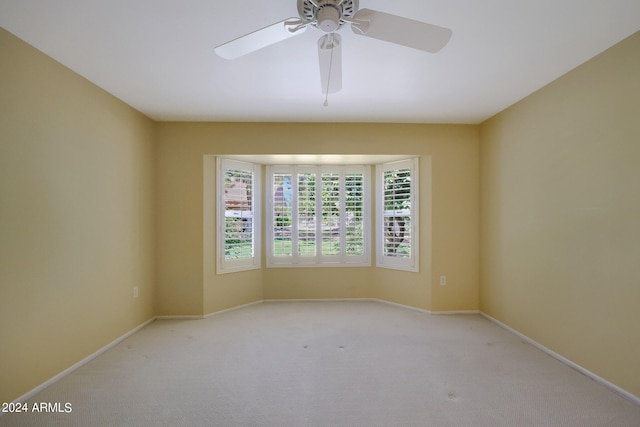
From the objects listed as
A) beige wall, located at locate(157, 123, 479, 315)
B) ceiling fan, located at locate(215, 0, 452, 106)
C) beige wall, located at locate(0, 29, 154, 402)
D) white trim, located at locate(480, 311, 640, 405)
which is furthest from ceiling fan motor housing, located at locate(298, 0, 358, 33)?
white trim, located at locate(480, 311, 640, 405)

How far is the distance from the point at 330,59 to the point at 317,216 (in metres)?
2.53

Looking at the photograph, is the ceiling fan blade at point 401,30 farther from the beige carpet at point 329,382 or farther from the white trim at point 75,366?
the white trim at point 75,366

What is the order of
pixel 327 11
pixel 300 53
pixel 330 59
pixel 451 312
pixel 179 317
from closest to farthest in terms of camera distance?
pixel 327 11, pixel 330 59, pixel 300 53, pixel 179 317, pixel 451 312

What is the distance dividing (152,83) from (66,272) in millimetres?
1658

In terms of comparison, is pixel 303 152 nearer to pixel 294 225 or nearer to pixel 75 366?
pixel 294 225

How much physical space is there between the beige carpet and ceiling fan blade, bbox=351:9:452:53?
2.06 meters

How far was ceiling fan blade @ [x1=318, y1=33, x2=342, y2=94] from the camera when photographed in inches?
59.6

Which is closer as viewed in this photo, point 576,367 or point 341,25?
point 341,25

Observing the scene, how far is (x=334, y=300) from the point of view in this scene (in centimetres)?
398

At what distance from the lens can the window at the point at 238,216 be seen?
3.57m

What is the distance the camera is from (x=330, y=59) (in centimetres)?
165

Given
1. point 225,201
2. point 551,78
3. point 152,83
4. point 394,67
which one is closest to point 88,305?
point 225,201

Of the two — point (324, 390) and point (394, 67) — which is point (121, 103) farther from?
point (324, 390)

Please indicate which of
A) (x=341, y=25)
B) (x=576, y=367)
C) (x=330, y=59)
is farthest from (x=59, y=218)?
(x=576, y=367)
